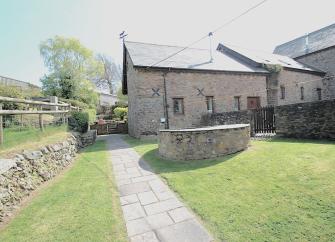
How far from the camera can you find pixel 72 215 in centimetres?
394

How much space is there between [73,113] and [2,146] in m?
6.92

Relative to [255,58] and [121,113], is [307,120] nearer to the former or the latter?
[255,58]

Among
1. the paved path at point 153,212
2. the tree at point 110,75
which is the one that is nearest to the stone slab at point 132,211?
the paved path at point 153,212

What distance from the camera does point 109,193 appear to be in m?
4.94

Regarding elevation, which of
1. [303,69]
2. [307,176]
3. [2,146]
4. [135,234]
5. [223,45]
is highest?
[223,45]

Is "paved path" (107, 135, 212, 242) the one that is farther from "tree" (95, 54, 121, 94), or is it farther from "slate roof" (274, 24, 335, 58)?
"tree" (95, 54, 121, 94)

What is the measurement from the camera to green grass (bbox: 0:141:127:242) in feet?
10.9

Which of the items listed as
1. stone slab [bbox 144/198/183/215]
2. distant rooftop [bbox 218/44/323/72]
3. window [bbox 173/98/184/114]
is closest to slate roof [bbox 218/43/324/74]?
distant rooftop [bbox 218/44/323/72]

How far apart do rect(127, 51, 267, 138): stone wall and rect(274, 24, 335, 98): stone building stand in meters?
11.2

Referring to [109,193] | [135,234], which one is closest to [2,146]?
[109,193]

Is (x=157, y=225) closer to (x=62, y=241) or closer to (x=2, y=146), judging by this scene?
(x=62, y=241)

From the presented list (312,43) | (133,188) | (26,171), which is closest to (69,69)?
(26,171)

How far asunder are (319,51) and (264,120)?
20347 mm

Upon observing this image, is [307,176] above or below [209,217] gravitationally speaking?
above
